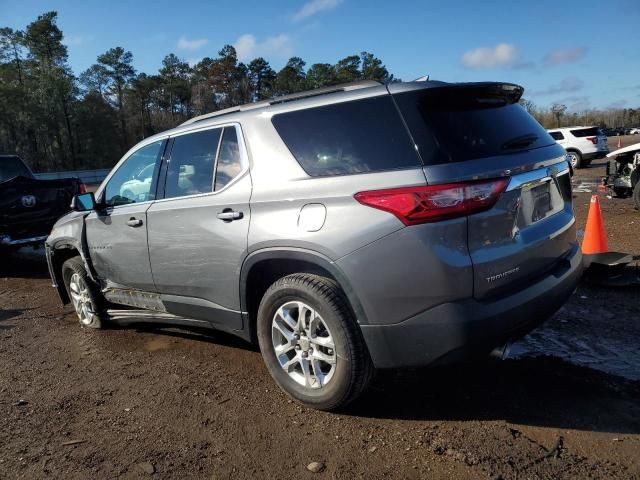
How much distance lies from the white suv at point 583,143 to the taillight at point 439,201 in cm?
2002

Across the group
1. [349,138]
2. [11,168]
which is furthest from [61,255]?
[11,168]

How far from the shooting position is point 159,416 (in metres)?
3.41

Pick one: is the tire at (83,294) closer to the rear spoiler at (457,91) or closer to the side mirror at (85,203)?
the side mirror at (85,203)

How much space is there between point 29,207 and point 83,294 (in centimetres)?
423

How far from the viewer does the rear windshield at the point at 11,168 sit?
9.83m

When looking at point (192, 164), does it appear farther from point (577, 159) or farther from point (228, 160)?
point (577, 159)

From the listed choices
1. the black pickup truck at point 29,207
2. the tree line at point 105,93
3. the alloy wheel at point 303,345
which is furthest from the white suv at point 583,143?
the tree line at point 105,93

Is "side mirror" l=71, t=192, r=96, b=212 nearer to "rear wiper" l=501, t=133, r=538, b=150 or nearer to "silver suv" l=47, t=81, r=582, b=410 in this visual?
"silver suv" l=47, t=81, r=582, b=410

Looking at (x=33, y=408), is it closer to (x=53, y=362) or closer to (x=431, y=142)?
(x=53, y=362)

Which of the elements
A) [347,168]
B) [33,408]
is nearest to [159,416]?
[33,408]

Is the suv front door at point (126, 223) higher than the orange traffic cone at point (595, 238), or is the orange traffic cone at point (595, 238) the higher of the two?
the suv front door at point (126, 223)

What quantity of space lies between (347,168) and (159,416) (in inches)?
81.5

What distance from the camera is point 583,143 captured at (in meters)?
20.7

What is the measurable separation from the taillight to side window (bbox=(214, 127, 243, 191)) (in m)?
1.34
